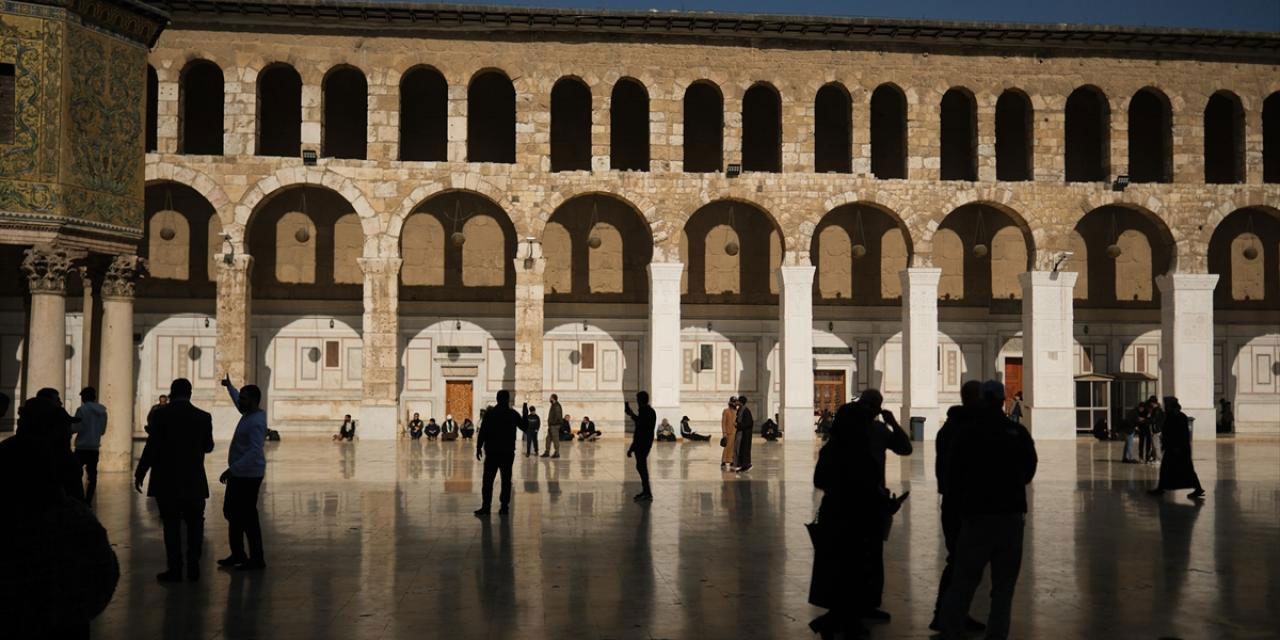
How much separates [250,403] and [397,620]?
9.29 ft

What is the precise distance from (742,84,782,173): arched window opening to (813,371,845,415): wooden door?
6142 mm

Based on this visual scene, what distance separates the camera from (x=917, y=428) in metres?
29.9

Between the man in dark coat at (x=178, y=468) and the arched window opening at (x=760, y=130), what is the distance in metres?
25.1

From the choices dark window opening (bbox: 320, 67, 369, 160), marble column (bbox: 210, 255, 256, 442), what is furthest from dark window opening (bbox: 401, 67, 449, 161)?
marble column (bbox: 210, 255, 256, 442)

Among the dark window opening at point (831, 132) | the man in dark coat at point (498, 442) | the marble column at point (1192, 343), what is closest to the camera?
the man in dark coat at point (498, 442)

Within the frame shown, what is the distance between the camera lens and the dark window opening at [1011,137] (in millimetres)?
33719

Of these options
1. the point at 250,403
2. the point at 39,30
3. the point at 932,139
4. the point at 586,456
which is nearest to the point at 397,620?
the point at 250,403

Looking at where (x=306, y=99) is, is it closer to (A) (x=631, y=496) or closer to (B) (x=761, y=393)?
(B) (x=761, y=393)

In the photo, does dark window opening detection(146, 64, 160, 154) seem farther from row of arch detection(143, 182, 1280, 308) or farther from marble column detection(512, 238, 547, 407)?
marble column detection(512, 238, 547, 407)

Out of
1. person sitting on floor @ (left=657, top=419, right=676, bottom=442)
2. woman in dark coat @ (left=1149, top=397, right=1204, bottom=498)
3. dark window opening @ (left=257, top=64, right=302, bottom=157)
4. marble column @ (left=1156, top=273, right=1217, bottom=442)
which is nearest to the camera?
woman in dark coat @ (left=1149, top=397, right=1204, bottom=498)

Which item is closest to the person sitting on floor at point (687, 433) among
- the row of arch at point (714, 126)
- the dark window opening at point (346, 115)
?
the row of arch at point (714, 126)

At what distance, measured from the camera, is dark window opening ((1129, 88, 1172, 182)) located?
3416cm

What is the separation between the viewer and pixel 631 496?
15930mm

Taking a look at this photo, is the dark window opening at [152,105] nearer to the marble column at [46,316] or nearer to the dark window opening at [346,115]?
the dark window opening at [346,115]
